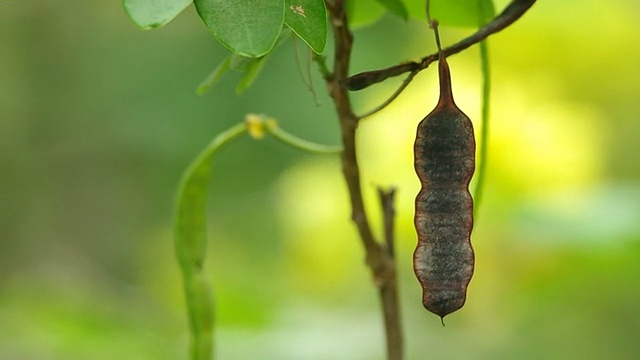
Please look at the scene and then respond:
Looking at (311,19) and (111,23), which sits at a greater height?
(111,23)

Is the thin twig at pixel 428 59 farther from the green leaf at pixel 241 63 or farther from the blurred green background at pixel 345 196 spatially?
the blurred green background at pixel 345 196

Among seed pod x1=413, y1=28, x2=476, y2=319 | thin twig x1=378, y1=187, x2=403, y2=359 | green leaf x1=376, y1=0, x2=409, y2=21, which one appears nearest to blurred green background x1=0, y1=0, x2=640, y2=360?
thin twig x1=378, y1=187, x2=403, y2=359

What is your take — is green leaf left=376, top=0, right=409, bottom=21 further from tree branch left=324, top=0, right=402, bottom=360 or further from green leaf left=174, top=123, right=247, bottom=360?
green leaf left=174, top=123, right=247, bottom=360

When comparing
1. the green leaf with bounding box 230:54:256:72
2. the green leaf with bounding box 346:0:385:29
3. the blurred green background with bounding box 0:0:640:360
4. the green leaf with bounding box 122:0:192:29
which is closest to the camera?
the green leaf with bounding box 122:0:192:29

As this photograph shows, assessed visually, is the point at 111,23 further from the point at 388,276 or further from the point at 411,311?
the point at 388,276

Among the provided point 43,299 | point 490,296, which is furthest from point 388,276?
point 43,299

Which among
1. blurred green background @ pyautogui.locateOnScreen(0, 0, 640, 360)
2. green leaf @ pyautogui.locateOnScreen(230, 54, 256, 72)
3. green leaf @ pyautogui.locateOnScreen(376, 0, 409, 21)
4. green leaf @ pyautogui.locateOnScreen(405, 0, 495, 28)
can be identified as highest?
blurred green background @ pyautogui.locateOnScreen(0, 0, 640, 360)
